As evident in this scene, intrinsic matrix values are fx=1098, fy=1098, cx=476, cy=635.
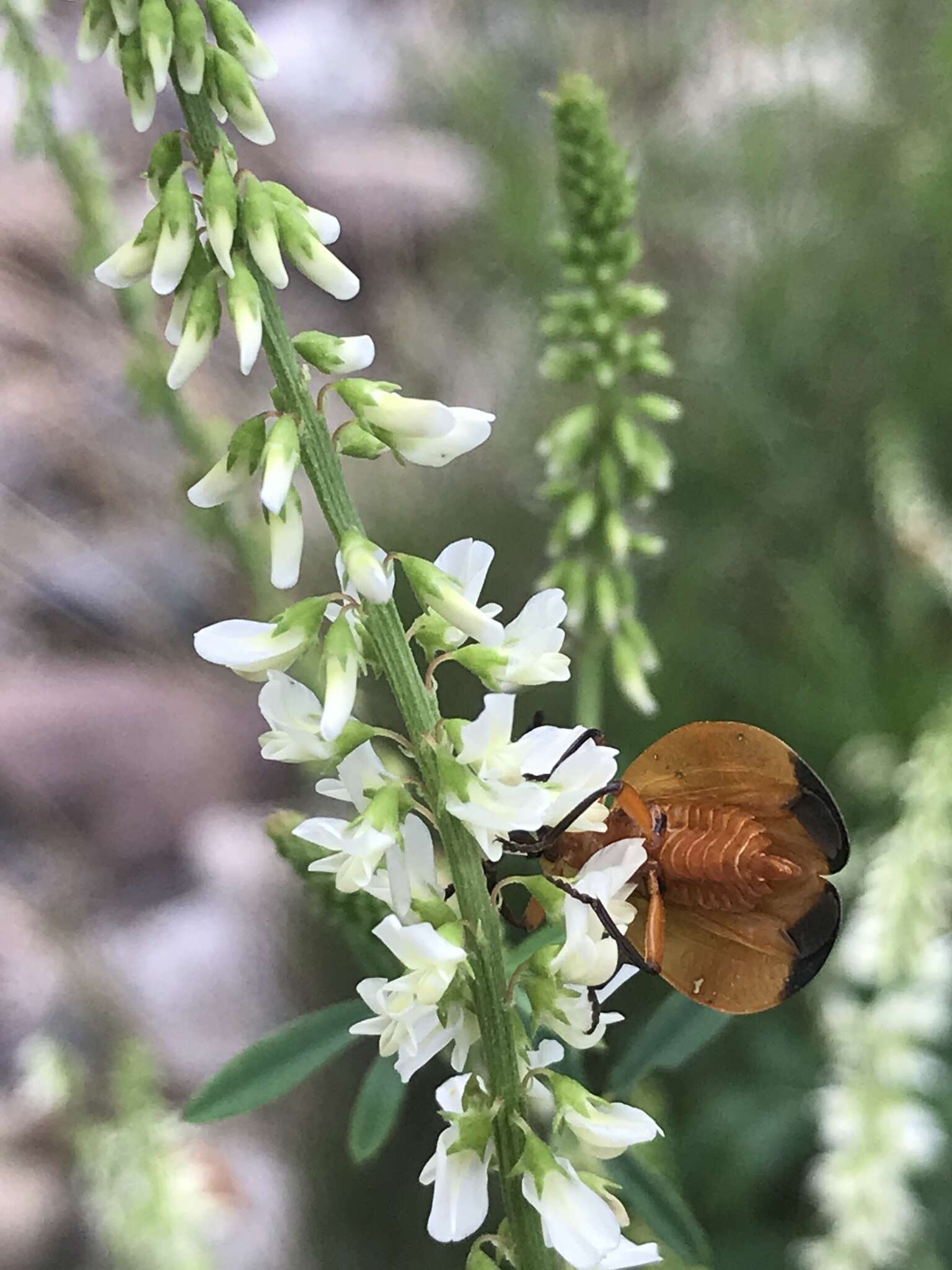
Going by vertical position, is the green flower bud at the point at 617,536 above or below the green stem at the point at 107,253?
below

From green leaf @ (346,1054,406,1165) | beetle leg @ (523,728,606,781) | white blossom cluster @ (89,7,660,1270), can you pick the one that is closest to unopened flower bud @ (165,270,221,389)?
white blossom cluster @ (89,7,660,1270)

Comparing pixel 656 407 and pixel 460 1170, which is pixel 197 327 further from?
pixel 656 407

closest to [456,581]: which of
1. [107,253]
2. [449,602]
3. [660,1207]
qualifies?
[449,602]

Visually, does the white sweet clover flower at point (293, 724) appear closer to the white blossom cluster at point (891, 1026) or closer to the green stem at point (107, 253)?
the green stem at point (107, 253)

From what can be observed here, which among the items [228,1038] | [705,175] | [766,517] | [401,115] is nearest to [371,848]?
[766,517]

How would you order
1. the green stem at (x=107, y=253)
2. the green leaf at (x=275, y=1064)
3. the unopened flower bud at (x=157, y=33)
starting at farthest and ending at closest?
the green stem at (x=107, y=253) → the green leaf at (x=275, y=1064) → the unopened flower bud at (x=157, y=33)

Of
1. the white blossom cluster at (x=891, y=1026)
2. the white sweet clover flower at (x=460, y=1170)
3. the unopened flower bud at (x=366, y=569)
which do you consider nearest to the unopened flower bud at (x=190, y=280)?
the unopened flower bud at (x=366, y=569)

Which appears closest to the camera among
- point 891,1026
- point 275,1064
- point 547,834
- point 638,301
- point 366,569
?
point 366,569
